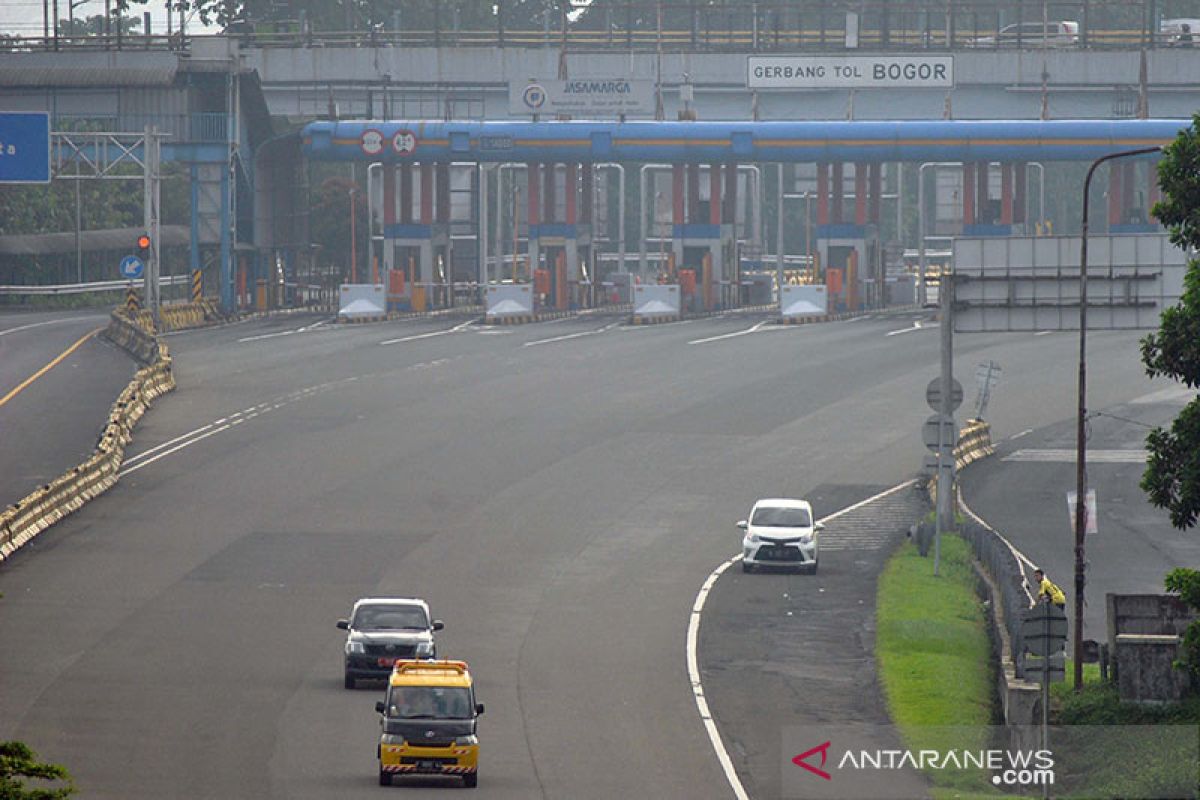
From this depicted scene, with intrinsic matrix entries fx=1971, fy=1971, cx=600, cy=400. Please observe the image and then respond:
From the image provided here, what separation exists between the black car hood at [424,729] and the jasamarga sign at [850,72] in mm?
82331

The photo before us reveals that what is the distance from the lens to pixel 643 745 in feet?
93.1

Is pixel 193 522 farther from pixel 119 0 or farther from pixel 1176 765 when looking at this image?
pixel 119 0

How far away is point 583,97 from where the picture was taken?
329 feet

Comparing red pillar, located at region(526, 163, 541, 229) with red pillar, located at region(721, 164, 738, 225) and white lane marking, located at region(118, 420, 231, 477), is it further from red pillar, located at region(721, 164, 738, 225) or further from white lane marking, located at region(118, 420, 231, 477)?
white lane marking, located at region(118, 420, 231, 477)

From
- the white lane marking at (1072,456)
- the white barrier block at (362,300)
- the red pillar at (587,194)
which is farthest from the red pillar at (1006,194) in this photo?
the white lane marking at (1072,456)

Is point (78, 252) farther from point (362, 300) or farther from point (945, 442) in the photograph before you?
point (945, 442)

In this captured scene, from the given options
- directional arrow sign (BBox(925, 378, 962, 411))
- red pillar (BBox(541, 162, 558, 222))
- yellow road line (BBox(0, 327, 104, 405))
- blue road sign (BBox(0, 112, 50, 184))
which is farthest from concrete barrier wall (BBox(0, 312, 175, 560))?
red pillar (BBox(541, 162, 558, 222))

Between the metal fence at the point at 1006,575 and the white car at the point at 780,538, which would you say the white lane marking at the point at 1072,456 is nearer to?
the metal fence at the point at 1006,575

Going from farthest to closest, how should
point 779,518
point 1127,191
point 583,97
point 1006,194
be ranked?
point 583,97, point 1127,191, point 1006,194, point 779,518

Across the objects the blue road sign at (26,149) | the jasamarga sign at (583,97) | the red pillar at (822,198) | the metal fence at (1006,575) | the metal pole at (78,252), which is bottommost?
the metal fence at (1006,575)

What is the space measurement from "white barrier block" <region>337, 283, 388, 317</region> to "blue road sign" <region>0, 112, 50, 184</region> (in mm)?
25324

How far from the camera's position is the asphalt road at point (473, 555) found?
92.3 feet

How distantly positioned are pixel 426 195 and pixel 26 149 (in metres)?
34.8

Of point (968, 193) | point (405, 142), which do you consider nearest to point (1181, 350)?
point (968, 193)
